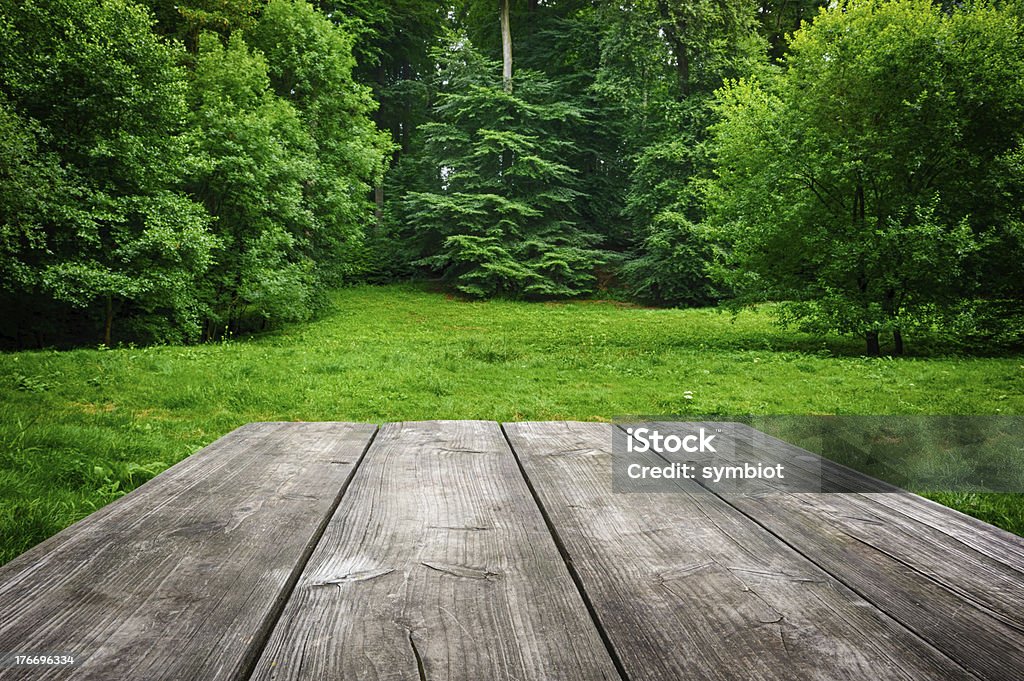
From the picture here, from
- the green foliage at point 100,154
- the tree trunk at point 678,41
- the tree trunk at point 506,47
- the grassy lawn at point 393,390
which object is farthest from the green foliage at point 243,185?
the tree trunk at point 678,41

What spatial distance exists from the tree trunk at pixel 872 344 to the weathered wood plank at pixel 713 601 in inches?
463

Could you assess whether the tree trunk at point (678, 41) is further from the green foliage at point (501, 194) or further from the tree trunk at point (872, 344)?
the tree trunk at point (872, 344)

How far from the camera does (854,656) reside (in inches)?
28.1

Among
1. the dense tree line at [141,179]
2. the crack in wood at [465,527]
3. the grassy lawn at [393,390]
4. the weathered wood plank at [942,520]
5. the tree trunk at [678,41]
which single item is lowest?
the grassy lawn at [393,390]

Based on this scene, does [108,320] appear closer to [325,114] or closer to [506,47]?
[325,114]

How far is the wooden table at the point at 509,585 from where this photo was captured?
2.31 feet

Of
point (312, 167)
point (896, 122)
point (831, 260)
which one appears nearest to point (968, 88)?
point (896, 122)

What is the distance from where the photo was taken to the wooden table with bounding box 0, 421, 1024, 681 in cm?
70

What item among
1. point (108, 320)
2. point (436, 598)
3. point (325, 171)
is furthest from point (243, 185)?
point (436, 598)

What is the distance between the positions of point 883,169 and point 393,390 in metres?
9.10

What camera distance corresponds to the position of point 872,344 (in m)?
11.5

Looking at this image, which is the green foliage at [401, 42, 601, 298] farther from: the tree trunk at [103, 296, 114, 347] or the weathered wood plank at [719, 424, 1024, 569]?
the weathered wood plank at [719, 424, 1024, 569]

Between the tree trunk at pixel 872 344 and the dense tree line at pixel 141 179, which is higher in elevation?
the dense tree line at pixel 141 179

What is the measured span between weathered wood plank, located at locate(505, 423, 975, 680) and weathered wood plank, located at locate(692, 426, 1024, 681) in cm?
4
